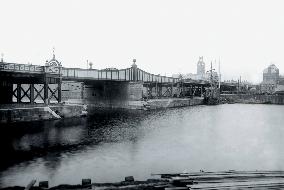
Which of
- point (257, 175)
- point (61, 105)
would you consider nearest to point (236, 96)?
point (61, 105)

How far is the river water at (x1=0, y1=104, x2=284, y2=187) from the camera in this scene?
52.7 feet

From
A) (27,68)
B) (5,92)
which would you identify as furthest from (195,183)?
(5,92)

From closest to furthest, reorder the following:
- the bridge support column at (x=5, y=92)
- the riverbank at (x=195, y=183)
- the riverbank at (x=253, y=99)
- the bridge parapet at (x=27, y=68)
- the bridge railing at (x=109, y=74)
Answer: the riverbank at (x=195, y=183) < the bridge parapet at (x=27, y=68) < the bridge support column at (x=5, y=92) < the bridge railing at (x=109, y=74) < the riverbank at (x=253, y=99)

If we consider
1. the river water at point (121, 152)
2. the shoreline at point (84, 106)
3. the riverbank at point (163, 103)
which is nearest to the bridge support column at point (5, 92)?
the shoreline at point (84, 106)

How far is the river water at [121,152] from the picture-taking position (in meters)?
16.1

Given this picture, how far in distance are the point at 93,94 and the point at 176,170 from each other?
2104 inches

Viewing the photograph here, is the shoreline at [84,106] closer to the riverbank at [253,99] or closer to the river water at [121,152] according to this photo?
the riverbank at [253,99]

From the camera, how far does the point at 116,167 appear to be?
17172 mm

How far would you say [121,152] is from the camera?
21094 mm

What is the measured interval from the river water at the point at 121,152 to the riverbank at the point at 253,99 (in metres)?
63.1

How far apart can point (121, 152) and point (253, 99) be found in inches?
3200

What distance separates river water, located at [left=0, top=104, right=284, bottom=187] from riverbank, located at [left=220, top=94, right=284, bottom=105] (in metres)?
63.1

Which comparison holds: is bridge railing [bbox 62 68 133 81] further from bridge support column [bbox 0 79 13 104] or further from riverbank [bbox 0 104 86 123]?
bridge support column [bbox 0 79 13 104]

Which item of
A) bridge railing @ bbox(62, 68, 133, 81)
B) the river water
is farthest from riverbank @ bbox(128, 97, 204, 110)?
the river water
